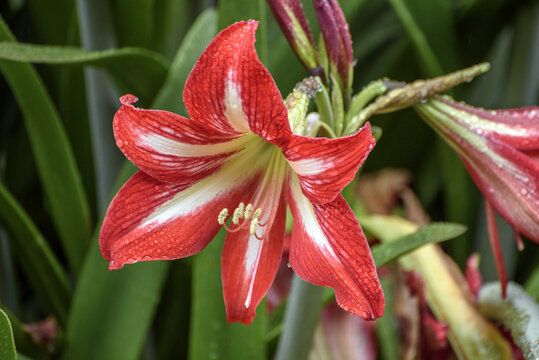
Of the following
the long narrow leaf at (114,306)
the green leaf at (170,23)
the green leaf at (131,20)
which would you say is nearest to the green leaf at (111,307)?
the long narrow leaf at (114,306)

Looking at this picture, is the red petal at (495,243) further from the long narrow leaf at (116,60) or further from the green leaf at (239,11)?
the long narrow leaf at (116,60)

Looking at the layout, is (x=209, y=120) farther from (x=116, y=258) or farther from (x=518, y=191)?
(x=518, y=191)

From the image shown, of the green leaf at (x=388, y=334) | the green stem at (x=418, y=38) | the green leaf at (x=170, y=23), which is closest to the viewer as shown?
the green leaf at (x=388, y=334)

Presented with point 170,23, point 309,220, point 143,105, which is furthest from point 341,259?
point 170,23

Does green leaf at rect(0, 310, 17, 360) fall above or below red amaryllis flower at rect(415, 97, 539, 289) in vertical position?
above

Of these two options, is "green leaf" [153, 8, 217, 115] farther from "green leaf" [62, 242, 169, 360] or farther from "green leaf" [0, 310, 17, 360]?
"green leaf" [0, 310, 17, 360]

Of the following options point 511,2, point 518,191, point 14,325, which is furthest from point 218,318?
point 511,2

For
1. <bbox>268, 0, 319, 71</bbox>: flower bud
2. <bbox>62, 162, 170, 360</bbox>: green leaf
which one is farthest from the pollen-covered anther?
<bbox>62, 162, 170, 360</bbox>: green leaf
